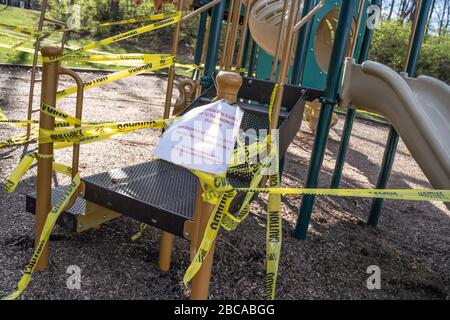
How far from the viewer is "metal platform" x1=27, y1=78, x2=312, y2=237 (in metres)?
2.27

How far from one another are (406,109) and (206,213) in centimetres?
179

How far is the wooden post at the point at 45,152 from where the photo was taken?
82.8 inches

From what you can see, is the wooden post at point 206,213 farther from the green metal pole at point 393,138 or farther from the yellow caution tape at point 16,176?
the green metal pole at point 393,138

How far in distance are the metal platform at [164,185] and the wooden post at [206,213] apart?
0.33 meters

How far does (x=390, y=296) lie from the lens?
270 cm

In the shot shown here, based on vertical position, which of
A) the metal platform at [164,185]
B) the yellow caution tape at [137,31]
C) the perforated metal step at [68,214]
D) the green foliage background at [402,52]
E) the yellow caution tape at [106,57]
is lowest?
the perforated metal step at [68,214]

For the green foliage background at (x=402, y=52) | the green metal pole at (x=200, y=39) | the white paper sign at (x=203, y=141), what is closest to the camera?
the white paper sign at (x=203, y=141)

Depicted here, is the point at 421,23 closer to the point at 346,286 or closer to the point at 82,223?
the point at 346,286

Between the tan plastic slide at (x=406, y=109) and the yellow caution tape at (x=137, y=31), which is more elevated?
the yellow caution tape at (x=137, y=31)

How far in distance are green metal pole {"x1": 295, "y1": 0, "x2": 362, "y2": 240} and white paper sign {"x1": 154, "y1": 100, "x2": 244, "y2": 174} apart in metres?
1.73

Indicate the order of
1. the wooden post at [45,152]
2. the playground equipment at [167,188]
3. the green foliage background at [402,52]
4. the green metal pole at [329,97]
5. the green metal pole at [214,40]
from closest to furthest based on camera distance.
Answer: the playground equipment at [167,188], the wooden post at [45,152], the green metal pole at [329,97], the green metal pole at [214,40], the green foliage background at [402,52]

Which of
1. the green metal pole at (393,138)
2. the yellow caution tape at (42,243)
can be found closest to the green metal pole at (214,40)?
the green metal pole at (393,138)
